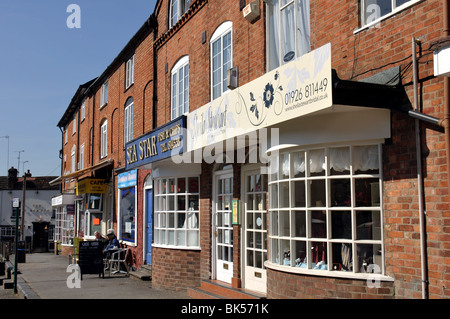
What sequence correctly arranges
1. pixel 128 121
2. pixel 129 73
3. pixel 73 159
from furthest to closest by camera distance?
pixel 73 159 < pixel 129 73 < pixel 128 121

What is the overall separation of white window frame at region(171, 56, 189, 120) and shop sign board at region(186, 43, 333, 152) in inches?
102

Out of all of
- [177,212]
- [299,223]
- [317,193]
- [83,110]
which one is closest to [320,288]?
[299,223]

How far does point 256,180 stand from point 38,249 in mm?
26958

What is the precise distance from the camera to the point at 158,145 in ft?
38.3

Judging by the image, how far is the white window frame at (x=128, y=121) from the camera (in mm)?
17188

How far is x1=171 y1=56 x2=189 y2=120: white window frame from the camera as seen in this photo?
492 inches

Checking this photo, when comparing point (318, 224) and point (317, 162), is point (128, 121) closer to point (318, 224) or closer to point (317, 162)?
point (317, 162)

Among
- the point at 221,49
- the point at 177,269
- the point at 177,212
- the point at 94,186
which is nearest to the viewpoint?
the point at 221,49

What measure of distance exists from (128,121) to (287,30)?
10147mm

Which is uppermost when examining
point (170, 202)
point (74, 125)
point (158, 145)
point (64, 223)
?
point (74, 125)

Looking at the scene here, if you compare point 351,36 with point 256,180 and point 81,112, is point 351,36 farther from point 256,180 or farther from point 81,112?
point 81,112

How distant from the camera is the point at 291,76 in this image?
22.0 ft

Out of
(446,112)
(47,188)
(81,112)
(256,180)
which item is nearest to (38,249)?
(81,112)

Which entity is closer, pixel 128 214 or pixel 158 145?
pixel 158 145
